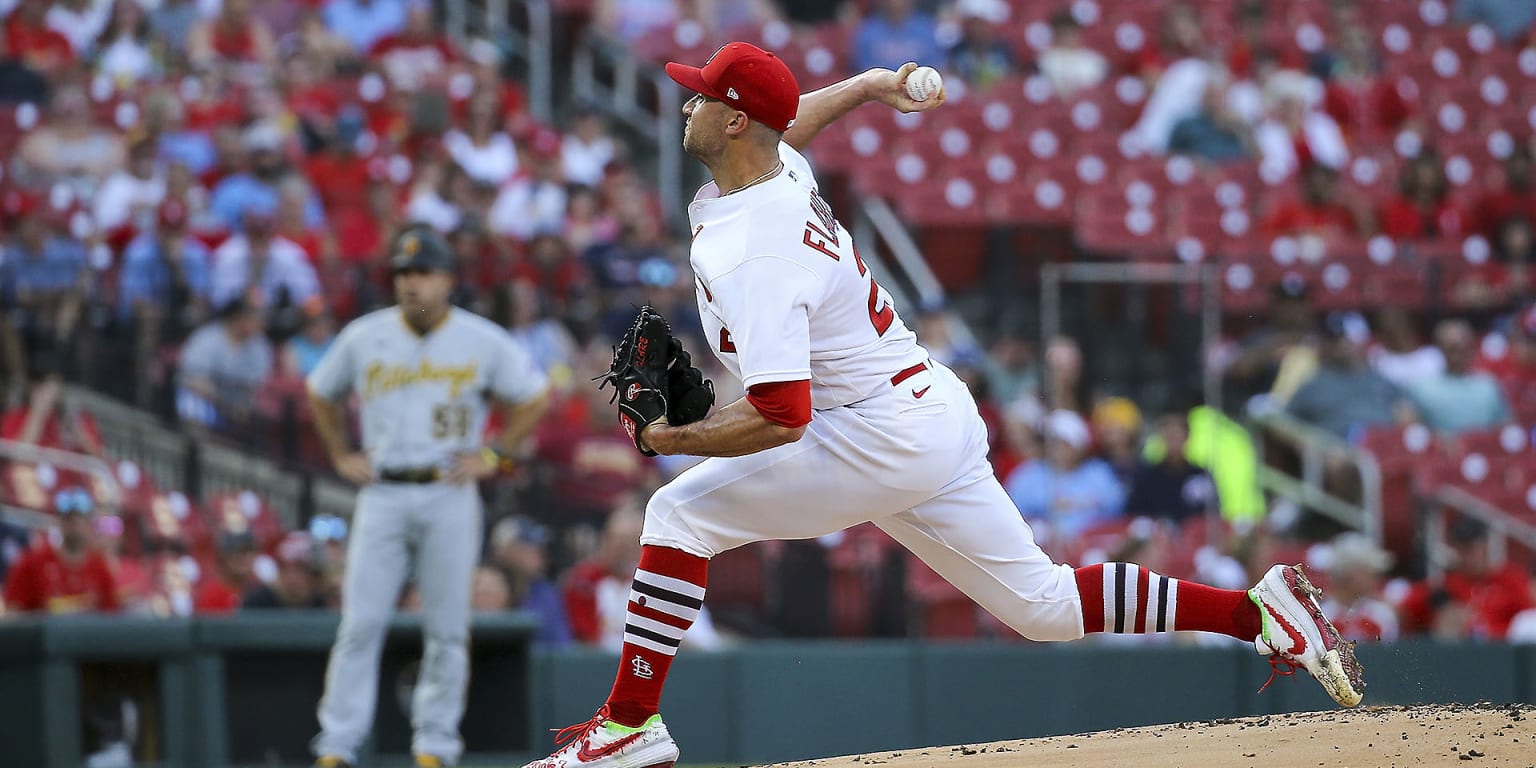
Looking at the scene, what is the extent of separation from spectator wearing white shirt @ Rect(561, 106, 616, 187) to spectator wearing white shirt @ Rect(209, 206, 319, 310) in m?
2.16

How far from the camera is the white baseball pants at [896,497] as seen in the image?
499 centimetres

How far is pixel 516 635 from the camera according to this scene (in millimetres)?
8328

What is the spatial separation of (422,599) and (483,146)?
5.45 metres

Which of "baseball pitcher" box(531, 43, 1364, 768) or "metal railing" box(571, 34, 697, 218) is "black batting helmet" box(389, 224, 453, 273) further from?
"metal railing" box(571, 34, 697, 218)

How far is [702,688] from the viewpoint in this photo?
28.7 ft

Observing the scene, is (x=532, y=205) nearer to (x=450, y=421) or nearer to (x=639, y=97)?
(x=639, y=97)

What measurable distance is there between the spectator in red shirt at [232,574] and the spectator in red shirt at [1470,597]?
5872 millimetres

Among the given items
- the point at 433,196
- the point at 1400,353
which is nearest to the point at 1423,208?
the point at 1400,353

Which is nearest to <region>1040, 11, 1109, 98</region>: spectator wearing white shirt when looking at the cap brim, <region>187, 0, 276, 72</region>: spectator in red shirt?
<region>187, 0, 276, 72</region>: spectator in red shirt

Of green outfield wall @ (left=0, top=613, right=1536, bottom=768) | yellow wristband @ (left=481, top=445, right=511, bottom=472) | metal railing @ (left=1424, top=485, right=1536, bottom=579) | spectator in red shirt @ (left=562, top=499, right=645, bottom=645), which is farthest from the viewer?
metal railing @ (left=1424, top=485, right=1536, bottom=579)

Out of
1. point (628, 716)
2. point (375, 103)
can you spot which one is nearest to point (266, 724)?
point (628, 716)

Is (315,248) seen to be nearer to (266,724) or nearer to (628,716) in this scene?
(266,724)

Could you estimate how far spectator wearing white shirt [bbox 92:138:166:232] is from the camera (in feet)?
37.5

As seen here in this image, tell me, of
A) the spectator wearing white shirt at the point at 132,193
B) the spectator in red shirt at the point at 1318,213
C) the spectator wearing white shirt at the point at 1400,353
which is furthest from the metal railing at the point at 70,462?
the spectator in red shirt at the point at 1318,213
